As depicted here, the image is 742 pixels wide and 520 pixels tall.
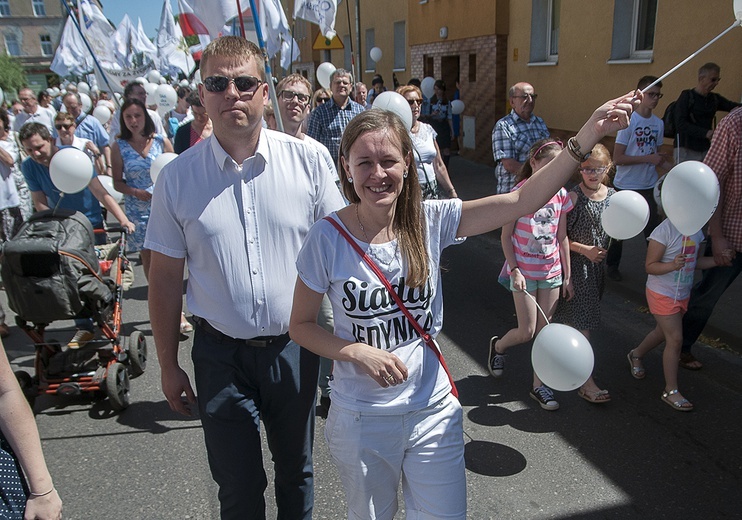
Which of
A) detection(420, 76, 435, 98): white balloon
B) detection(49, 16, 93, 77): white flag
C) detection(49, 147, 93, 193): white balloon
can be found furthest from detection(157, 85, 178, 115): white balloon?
detection(49, 147, 93, 193): white balloon

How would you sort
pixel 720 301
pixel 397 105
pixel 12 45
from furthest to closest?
pixel 12 45 → pixel 720 301 → pixel 397 105

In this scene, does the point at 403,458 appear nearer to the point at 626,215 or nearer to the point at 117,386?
the point at 626,215

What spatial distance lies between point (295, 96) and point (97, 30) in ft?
34.2

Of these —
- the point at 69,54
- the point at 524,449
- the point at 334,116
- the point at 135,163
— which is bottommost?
the point at 524,449

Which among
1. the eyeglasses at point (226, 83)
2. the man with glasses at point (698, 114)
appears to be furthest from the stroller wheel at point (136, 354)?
the man with glasses at point (698, 114)

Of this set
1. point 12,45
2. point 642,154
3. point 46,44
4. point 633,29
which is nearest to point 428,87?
point 633,29

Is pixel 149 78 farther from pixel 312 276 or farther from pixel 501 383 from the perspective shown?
pixel 312 276

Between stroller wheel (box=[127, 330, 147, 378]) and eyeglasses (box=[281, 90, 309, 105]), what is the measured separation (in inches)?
85.1

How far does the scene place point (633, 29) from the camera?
382 inches

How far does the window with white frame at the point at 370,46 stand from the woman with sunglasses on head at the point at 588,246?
66.4 ft

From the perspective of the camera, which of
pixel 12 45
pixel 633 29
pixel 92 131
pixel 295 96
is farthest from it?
pixel 12 45

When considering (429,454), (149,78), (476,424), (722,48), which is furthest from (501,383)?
(149,78)

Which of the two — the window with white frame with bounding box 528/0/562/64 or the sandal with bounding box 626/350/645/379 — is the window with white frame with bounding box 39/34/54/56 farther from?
the sandal with bounding box 626/350/645/379

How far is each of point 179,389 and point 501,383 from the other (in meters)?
2.67
